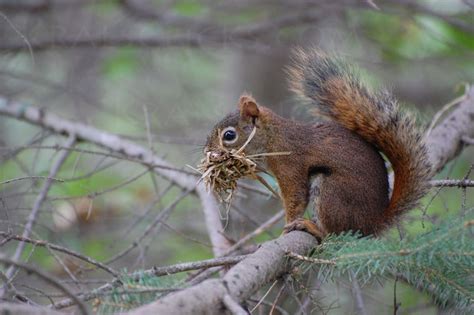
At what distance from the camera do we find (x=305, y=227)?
238 cm

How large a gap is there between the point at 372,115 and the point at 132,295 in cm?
133

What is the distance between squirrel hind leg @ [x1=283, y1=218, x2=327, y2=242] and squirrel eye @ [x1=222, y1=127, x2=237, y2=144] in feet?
1.74

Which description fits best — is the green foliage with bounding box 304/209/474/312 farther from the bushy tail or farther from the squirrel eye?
the squirrel eye

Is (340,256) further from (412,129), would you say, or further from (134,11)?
(134,11)

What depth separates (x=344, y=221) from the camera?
2.48m

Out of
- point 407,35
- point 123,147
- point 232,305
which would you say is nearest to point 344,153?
point 123,147

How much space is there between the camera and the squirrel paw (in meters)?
2.36

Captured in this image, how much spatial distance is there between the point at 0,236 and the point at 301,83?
4.59 ft

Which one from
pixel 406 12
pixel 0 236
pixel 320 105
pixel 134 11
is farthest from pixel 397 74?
pixel 0 236

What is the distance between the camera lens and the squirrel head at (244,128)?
286 centimetres

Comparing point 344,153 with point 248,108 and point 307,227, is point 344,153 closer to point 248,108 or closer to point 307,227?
point 307,227

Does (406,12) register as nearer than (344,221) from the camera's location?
No

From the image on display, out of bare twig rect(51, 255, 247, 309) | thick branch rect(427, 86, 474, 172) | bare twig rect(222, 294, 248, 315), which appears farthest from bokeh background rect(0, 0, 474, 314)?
bare twig rect(222, 294, 248, 315)

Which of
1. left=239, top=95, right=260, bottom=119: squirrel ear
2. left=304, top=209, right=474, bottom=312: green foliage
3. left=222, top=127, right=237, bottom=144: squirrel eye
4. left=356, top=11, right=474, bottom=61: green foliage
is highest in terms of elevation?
left=356, top=11, right=474, bottom=61: green foliage
